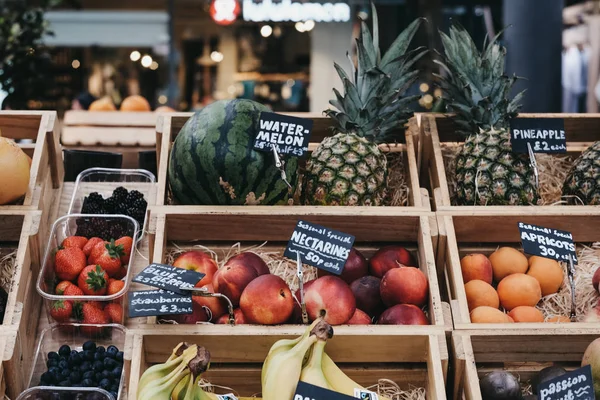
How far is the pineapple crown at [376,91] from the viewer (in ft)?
9.71

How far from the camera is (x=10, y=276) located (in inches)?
105

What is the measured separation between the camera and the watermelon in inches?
108

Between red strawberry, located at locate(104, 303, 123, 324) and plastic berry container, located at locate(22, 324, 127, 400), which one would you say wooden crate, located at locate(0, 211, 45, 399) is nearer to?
plastic berry container, located at locate(22, 324, 127, 400)

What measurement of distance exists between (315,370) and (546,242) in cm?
105

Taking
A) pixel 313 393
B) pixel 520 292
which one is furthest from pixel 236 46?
pixel 313 393

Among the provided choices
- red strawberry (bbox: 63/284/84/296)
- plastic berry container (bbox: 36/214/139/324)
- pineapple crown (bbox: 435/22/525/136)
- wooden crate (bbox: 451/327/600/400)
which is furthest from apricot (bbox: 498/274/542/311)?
red strawberry (bbox: 63/284/84/296)

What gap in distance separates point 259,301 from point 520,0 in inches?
163

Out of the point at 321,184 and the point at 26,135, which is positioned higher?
the point at 26,135

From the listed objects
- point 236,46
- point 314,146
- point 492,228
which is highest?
point 236,46

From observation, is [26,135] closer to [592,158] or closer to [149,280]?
[149,280]

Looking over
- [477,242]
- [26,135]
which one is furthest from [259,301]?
[26,135]

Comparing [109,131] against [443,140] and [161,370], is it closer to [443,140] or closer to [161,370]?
[443,140]

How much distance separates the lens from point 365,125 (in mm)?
2990

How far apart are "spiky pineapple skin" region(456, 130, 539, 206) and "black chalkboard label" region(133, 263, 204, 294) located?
46.6 inches
